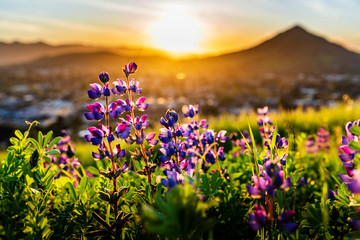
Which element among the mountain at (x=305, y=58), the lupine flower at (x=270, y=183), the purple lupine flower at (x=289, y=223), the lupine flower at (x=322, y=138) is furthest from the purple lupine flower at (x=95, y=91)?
the mountain at (x=305, y=58)

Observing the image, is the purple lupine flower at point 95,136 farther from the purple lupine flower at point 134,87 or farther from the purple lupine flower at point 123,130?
the purple lupine flower at point 134,87

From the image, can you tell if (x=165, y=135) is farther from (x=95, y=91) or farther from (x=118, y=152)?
(x=95, y=91)

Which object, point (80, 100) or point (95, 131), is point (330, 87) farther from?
point (95, 131)

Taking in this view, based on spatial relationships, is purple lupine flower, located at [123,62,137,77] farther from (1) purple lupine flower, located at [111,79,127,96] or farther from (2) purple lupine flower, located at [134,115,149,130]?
(2) purple lupine flower, located at [134,115,149,130]

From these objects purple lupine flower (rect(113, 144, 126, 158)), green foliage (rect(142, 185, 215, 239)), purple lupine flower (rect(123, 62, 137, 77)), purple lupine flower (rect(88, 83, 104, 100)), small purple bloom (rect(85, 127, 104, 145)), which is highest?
purple lupine flower (rect(123, 62, 137, 77))

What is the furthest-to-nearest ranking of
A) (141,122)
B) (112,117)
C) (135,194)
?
(141,122) → (135,194) → (112,117)

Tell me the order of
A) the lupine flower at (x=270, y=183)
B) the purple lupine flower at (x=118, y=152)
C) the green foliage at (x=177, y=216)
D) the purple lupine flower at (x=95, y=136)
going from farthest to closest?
1. the purple lupine flower at (x=118, y=152)
2. the purple lupine flower at (x=95, y=136)
3. the lupine flower at (x=270, y=183)
4. the green foliage at (x=177, y=216)

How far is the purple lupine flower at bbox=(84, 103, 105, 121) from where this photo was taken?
135cm

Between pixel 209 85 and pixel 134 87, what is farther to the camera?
pixel 209 85

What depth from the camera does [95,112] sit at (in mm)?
1356

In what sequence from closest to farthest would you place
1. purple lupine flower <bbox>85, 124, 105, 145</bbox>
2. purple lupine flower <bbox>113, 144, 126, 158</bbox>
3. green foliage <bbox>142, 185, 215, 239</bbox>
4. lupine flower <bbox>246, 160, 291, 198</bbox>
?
green foliage <bbox>142, 185, 215, 239</bbox> → lupine flower <bbox>246, 160, 291, 198</bbox> → purple lupine flower <bbox>85, 124, 105, 145</bbox> → purple lupine flower <bbox>113, 144, 126, 158</bbox>

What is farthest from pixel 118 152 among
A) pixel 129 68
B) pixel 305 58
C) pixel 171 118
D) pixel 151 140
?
pixel 305 58

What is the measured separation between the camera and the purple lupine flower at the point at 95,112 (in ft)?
4.43

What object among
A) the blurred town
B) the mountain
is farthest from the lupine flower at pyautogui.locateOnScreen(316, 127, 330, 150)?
the mountain
